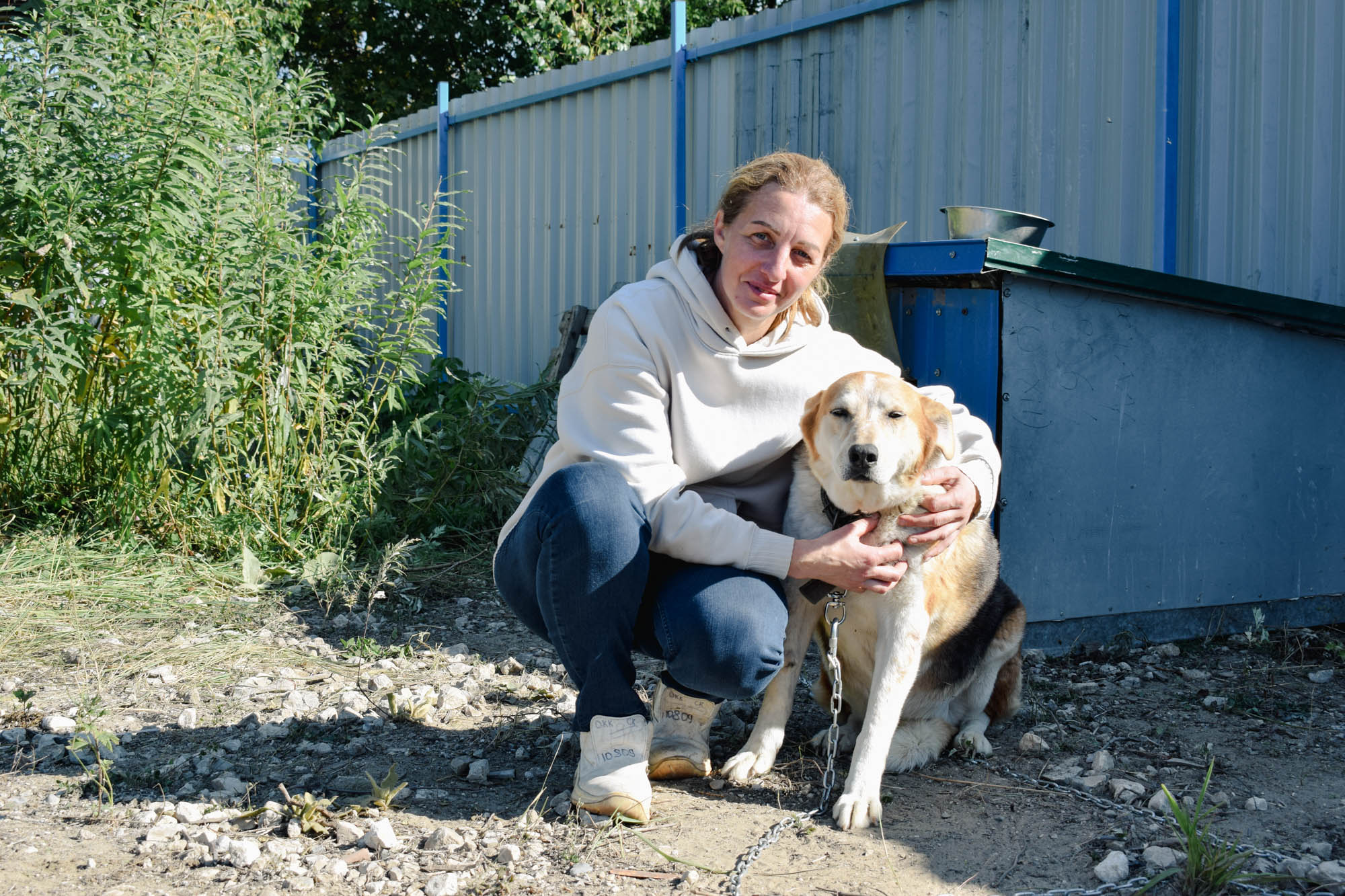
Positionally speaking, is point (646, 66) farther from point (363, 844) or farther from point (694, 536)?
point (363, 844)

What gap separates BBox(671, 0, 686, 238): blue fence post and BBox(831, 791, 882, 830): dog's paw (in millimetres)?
4218

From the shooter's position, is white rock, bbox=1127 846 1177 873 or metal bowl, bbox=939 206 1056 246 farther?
metal bowl, bbox=939 206 1056 246

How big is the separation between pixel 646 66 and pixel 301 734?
4624 mm

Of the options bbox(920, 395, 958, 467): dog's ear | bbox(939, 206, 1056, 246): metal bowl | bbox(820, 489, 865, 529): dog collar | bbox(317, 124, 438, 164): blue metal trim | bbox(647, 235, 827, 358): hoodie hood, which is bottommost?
bbox(820, 489, 865, 529): dog collar

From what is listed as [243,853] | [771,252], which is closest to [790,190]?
[771,252]

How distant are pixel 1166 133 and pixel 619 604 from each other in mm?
3085

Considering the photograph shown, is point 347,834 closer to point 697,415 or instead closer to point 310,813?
point 310,813

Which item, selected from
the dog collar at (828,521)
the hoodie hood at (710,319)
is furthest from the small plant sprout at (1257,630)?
the hoodie hood at (710,319)

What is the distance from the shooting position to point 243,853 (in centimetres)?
195

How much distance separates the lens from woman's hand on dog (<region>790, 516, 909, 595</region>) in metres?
2.24

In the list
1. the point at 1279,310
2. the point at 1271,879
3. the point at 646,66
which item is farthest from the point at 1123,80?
the point at 1271,879

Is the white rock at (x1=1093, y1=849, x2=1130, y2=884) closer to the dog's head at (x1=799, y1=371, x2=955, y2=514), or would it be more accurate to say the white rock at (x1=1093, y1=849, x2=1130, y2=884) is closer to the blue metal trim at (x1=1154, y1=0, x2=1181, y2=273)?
the dog's head at (x1=799, y1=371, x2=955, y2=514)

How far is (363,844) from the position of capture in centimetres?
202

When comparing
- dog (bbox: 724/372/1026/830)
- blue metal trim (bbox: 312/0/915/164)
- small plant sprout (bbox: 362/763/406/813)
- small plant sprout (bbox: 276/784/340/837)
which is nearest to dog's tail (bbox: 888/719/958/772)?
dog (bbox: 724/372/1026/830)
